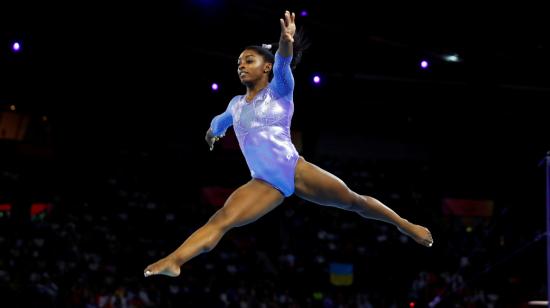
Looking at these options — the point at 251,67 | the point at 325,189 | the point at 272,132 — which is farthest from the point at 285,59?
the point at 325,189

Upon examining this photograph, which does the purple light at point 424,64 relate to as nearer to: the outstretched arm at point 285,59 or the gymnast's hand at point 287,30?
the outstretched arm at point 285,59

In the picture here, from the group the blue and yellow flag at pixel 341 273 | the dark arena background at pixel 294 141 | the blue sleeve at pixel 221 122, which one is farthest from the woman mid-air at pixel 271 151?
the blue and yellow flag at pixel 341 273

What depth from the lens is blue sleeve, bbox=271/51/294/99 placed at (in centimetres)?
413

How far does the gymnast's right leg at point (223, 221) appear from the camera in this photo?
12.3 ft

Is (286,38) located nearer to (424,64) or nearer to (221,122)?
(221,122)

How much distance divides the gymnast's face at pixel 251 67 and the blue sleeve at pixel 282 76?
0.52 feet

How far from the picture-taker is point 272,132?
4297mm

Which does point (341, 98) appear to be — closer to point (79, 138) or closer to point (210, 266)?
point (210, 266)

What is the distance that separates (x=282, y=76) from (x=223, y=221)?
92 centimetres

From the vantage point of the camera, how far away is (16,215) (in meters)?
14.0

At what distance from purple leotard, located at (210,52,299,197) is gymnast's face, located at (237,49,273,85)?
0.32 ft

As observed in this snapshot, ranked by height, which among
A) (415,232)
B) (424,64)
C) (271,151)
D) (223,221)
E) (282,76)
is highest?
(424,64)

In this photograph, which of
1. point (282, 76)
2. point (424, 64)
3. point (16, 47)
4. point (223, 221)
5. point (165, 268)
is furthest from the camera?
point (424, 64)

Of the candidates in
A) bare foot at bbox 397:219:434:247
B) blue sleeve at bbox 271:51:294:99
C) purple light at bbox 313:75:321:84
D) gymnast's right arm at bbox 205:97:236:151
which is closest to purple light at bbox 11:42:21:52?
purple light at bbox 313:75:321:84
